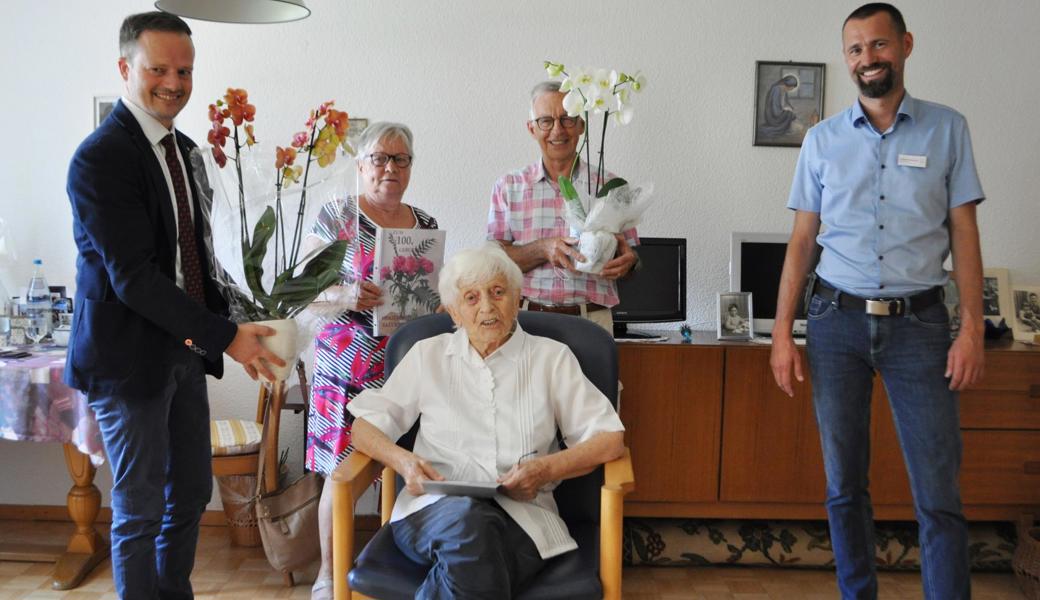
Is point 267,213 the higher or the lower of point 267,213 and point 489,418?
the higher

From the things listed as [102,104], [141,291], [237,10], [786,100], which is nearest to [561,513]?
[141,291]

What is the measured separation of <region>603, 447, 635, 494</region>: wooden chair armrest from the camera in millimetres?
1880

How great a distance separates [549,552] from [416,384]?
1.73ft

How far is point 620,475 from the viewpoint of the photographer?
1.94 metres

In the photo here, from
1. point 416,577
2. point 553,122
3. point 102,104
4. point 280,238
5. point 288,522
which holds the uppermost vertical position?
point 102,104

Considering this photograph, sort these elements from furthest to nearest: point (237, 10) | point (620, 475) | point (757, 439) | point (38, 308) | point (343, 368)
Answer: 1. point (38, 308)
2. point (757, 439)
3. point (343, 368)
4. point (237, 10)
5. point (620, 475)

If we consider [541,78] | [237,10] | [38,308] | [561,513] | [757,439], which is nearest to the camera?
[561,513]

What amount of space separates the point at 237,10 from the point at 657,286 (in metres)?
1.75

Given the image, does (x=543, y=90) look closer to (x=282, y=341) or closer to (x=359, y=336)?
(x=359, y=336)

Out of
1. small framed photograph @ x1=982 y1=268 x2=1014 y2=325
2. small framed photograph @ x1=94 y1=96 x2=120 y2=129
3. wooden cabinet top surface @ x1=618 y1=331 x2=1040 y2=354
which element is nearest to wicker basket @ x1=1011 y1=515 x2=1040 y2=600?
wooden cabinet top surface @ x1=618 y1=331 x2=1040 y2=354

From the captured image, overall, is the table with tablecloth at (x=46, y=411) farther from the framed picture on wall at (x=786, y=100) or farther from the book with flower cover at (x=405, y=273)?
the framed picture on wall at (x=786, y=100)

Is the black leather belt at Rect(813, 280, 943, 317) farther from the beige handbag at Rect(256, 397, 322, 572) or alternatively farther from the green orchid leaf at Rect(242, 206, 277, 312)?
the beige handbag at Rect(256, 397, 322, 572)

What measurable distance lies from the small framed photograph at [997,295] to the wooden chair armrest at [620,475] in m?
2.02

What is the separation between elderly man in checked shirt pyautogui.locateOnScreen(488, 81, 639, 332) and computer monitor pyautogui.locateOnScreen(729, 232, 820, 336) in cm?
72
